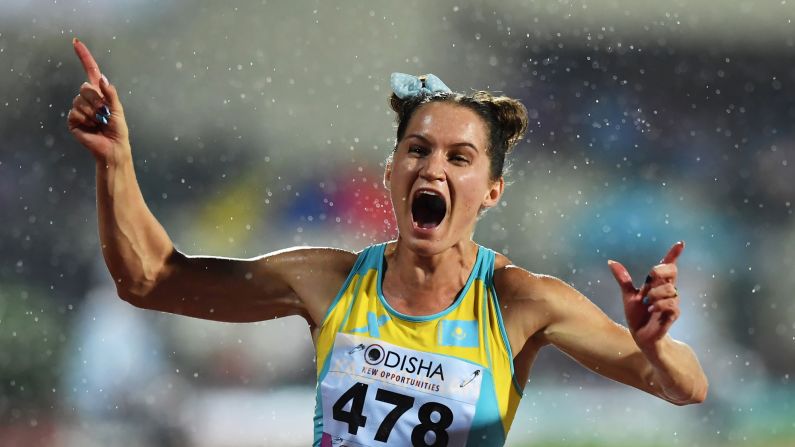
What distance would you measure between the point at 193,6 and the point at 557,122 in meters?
2.96

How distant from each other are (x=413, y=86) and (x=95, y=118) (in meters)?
1.06

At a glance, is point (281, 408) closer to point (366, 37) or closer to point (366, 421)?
point (366, 37)

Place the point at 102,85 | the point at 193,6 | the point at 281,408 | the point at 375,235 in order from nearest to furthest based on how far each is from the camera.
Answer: the point at 102,85, the point at 281,408, the point at 375,235, the point at 193,6

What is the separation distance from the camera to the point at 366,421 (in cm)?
288

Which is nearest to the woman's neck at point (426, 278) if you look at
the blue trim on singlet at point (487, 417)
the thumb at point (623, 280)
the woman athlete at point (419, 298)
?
the woman athlete at point (419, 298)

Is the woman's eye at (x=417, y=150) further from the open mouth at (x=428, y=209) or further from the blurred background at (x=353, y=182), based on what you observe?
the blurred background at (x=353, y=182)

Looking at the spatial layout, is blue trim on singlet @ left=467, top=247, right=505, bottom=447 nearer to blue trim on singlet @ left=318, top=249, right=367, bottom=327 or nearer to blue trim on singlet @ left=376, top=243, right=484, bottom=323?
blue trim on singlet @ left=376, top=243, right=484, bottom=323

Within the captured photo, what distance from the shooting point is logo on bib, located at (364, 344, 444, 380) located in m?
2.92

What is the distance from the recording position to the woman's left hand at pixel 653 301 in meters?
2.51

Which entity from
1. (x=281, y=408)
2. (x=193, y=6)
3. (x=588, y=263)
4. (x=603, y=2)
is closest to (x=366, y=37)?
(x=193, y=6)

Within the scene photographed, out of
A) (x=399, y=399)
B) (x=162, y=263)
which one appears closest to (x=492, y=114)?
(x=399, y=399)

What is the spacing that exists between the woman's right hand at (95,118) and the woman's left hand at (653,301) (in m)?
1.36

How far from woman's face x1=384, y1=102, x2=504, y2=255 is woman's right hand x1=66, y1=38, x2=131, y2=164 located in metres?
0.84

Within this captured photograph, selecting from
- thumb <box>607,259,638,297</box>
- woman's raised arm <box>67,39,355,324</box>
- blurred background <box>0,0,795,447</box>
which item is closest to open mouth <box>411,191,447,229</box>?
woman's raised arm <box>67,39,355,324</box>
